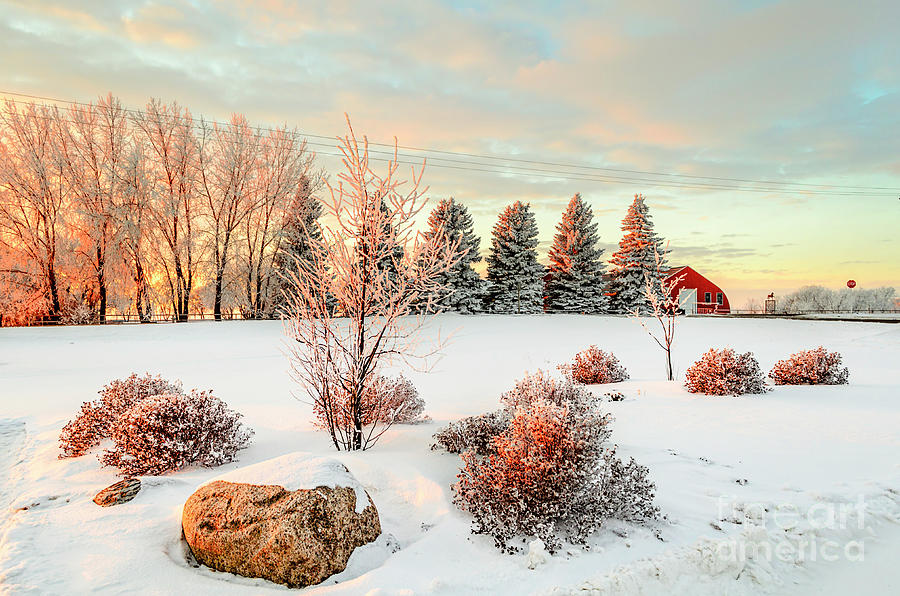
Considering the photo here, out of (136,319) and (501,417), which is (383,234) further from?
(136,319)

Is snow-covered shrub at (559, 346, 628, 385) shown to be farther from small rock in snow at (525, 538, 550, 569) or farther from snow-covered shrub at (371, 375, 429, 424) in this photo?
small rock in snow at (525, 538, 550, 569)

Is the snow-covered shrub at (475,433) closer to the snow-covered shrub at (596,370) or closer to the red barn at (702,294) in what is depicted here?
the snow-covered shrub at (596,370)

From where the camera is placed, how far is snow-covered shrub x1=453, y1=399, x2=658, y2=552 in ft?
12.6

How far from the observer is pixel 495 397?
10.9m

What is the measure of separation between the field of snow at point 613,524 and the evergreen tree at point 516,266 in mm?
23425

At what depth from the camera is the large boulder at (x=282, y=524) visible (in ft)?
11.1

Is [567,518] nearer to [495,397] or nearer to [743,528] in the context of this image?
[743,528]

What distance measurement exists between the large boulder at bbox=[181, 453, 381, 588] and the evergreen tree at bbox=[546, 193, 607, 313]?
1250 inches

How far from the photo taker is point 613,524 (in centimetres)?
404

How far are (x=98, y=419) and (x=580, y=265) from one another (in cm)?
3122

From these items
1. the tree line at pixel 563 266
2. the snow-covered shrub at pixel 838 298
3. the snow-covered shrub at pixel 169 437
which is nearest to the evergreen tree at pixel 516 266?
the tree line at pixel 563 266

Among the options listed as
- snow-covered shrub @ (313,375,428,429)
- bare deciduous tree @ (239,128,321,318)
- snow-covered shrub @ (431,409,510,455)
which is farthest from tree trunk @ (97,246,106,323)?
snow-covered shrub @ (431,409,510,455)

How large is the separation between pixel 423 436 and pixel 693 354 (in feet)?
52.6

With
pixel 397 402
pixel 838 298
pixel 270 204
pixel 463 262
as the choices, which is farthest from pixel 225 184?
pixel 838 298
